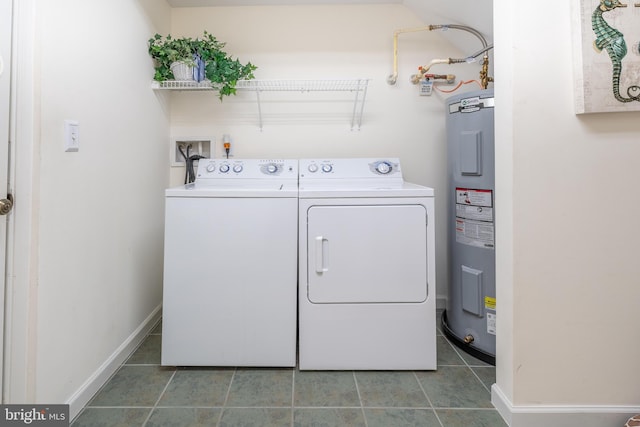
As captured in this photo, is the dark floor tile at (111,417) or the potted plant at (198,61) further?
the potted plant at (198,61)

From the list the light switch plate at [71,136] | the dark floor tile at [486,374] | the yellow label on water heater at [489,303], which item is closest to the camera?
the light switch plate at [71,136]

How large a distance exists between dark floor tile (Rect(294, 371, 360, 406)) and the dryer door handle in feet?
1.60

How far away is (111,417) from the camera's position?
126 cm

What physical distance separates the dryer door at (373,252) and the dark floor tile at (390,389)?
1.14 feet

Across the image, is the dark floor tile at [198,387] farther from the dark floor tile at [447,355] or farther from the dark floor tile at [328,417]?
the dark floor tile at [447,355]

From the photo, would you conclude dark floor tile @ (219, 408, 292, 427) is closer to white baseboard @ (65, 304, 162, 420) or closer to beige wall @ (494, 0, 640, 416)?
white baseboard @ (65, 304, 162, 420)

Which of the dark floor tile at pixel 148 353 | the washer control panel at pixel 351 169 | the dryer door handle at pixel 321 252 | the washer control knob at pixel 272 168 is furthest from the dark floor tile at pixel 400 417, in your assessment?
the washer control knob at pixel 272 168

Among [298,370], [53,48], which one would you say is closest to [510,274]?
[298,370]

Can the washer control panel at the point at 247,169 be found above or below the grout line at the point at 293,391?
above

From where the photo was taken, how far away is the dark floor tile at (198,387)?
135 cm

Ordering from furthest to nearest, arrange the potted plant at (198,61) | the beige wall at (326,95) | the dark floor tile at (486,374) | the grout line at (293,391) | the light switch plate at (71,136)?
the beige wall at (326,95) → the potted plant at (198,61) → the dark floor tile at (486,374) → the grout line at (293,391) → the light switch plate at (71,136)

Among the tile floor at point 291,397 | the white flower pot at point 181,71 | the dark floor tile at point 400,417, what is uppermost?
the white flower pot at point 181,71

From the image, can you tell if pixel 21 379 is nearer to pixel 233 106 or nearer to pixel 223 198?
pixel 223 198

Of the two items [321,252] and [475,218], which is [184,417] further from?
[475,218]
